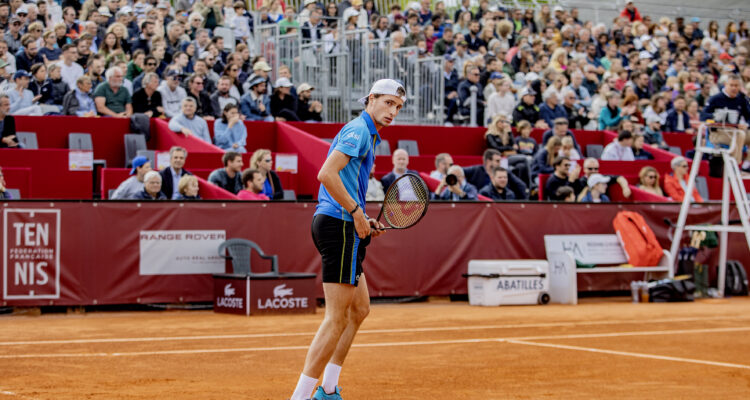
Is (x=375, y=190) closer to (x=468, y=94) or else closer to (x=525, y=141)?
(x=525, y=141)

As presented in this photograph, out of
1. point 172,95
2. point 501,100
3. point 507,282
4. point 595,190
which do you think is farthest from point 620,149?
point 172,95

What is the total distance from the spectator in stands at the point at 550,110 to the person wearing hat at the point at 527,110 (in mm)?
187

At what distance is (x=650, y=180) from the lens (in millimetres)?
18203

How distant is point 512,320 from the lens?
12.7 m

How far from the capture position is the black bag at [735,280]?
664 inches

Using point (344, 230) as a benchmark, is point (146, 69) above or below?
above

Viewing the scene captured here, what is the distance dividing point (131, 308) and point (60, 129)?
437 centimetres

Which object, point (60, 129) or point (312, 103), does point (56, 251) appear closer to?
point (60, 129)

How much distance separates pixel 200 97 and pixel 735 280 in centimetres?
1015

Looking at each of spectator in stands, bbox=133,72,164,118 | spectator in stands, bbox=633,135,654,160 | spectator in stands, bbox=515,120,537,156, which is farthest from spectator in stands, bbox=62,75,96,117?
spectator in stands, bbox=633,135,654,160

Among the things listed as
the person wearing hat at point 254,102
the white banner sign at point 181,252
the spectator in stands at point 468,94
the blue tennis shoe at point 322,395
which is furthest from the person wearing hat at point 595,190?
the blue tennis shoe at point 322,395

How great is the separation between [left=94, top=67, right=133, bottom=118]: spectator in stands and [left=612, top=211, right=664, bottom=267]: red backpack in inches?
339

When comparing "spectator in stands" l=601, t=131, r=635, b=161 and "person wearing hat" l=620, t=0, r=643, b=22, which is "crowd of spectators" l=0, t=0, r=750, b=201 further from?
"person wearing hat" l=620, t=0, r=643, b=22

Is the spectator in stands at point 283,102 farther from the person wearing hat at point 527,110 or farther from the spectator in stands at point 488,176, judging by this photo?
the person wearing hat at point 527,110
